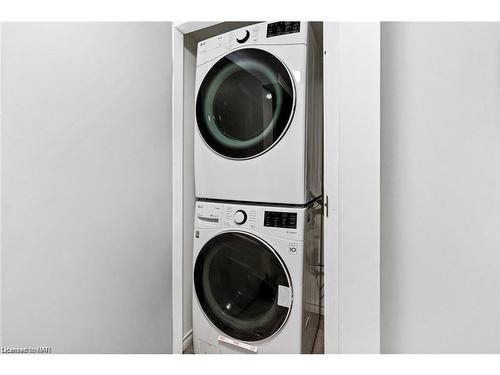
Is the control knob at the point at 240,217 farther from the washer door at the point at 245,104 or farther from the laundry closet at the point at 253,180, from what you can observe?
the washer door at the point at 245,104

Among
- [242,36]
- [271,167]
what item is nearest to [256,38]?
[242,36]

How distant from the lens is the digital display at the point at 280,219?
1.18 m

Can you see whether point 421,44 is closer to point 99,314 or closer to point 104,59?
point 104,59

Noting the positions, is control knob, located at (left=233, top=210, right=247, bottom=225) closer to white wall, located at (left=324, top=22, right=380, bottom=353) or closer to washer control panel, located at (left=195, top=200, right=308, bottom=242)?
washer control panel, located at (left=195, top=200, right=308, bottom=242)

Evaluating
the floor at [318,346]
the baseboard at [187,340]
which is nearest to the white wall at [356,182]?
the floor at [318,346]

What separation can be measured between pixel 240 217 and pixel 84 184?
2.06 ft

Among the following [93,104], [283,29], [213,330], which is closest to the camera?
[93,104]

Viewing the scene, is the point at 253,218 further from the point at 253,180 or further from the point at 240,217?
the point at 253,180

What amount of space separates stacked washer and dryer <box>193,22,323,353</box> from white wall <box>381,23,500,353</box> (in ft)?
1.67

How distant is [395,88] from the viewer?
0.66 metres

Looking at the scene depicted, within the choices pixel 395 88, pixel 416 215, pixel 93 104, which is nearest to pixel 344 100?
pixel 395 88

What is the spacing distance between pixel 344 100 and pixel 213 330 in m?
1.17

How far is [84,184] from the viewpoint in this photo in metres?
0.94

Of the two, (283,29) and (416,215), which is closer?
(416,215)
